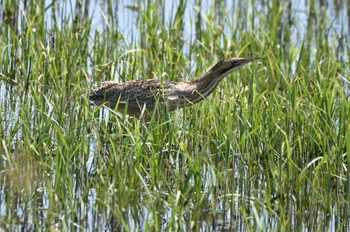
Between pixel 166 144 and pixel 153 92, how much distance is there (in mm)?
1085

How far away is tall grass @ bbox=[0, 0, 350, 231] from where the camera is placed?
244 inches

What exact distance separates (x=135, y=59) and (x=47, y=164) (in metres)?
2.70

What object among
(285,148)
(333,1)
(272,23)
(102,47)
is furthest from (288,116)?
(333,1)

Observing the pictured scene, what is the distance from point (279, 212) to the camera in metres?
6.64

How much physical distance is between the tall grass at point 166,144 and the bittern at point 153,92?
0.41 ft

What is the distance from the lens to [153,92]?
833cm

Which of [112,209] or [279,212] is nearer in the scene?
[112,209]

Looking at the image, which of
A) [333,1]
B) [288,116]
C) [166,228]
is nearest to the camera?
[166,228]

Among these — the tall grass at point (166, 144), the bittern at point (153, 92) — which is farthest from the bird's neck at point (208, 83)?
the tall grass at point (166, 144)

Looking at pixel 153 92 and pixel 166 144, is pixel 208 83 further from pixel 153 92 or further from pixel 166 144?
pixel 166 144

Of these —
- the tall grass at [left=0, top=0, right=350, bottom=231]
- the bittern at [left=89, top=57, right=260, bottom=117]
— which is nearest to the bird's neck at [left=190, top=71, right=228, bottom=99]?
the bittern at [left=89, top=57, right=260, bottom=117]

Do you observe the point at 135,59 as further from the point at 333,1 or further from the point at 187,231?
the point at 333,1

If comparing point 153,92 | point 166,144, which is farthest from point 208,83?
point 166,144

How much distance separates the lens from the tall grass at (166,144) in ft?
20.3
